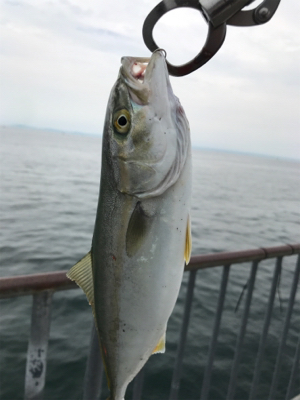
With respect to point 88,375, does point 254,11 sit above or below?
above

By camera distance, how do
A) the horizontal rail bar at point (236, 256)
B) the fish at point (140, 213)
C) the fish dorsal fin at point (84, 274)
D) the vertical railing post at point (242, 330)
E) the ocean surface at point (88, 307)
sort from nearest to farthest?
1. the fish at point (140, 213)
2. the fish dorsal fin at point (84, 274)
3. the horizontal rail bar at point (236, 256)
4. the vertical railing post at point (242, 330)
5. the ocean surface at point (88, 307)

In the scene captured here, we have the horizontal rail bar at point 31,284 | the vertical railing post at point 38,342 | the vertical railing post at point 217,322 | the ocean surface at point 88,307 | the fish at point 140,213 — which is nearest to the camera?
the fish at point 140,213

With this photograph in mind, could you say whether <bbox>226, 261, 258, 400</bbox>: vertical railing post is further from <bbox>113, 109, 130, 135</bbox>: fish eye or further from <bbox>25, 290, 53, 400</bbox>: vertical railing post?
<bbox>113, 109, 130, 135</bbox>: fish eye

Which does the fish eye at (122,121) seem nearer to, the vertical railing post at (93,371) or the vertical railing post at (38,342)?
the vertical railing post at (38,342)

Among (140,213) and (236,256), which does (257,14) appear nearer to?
(140,213)

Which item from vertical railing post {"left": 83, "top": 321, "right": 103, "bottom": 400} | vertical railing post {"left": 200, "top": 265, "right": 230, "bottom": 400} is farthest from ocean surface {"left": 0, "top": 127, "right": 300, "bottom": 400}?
vertical railing post {"left": 83, "top": 321, "right": 103, "bottom": 400}

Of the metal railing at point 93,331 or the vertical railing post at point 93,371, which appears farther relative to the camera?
the vertical railing post at point 93,371

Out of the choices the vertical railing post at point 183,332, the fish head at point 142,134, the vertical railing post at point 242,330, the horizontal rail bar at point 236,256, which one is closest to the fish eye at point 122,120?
the fish head at point 142,134

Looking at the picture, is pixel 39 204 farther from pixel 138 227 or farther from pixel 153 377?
pixel 138 227

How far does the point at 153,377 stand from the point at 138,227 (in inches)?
213

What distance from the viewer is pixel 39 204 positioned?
1809 cm

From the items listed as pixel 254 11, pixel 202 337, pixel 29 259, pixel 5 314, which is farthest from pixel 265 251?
pixel 29 259

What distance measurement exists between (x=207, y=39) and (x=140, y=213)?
0.60 m

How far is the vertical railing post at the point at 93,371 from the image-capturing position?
2287mm
